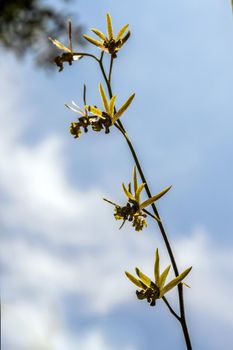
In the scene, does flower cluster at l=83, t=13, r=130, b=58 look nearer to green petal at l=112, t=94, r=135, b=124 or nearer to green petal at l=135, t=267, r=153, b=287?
green petal at l=112, t=94, r=135, b=124

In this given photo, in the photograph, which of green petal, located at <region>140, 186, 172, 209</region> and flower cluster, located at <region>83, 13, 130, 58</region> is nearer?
green petal, located at <region>140, 186, 172, 209</region>

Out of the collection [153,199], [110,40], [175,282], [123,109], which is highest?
[110,40]

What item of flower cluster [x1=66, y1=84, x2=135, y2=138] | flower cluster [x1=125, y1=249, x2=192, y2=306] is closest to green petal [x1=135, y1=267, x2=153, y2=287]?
flower cluster [x1=125, y1=249, x2=192, y2=306]

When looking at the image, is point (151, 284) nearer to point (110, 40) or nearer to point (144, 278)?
point (144, 278)

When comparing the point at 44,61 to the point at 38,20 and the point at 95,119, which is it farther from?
the point at 95,119

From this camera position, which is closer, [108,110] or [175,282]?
[175,282]

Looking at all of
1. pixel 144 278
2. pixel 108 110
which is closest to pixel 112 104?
pixel 108 110

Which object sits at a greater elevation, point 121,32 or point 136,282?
point 121,32

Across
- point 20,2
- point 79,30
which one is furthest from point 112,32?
point 20,2
